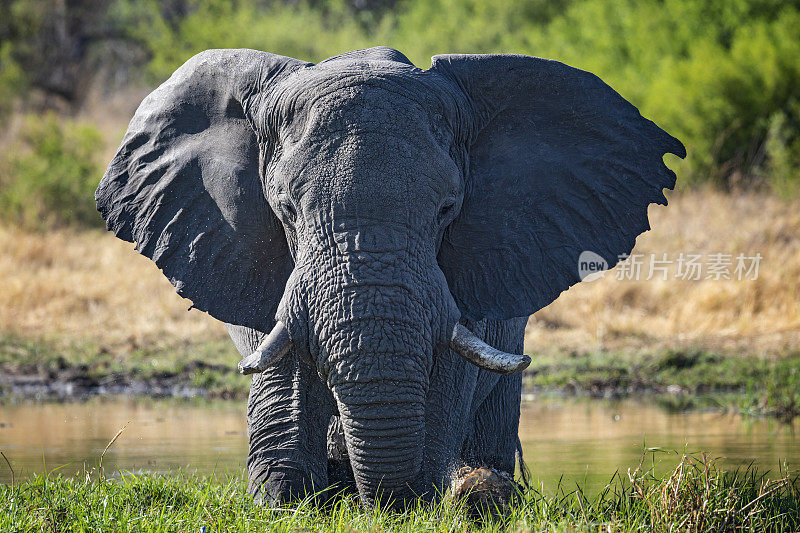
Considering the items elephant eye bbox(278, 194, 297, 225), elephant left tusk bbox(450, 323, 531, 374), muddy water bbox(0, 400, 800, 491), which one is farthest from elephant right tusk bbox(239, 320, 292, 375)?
muddy water bbox(0, 400, 800, 491)

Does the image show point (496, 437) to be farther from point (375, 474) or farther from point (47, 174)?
point (47, 174)

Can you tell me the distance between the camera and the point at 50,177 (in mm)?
16141

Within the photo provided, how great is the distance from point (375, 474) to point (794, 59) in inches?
602

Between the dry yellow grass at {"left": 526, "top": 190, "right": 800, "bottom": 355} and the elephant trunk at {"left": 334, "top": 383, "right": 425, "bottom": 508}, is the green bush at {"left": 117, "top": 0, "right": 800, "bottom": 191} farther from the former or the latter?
the elephant trunk at {"left": 334, "top": 383, "right": 425, "bottom": 508}

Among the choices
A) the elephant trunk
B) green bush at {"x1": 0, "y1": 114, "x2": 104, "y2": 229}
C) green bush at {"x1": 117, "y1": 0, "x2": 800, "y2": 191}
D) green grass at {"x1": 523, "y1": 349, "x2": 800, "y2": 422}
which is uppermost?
green bush at {"x1": 117, "y1": 0, "x2": 800, "y2": 191}

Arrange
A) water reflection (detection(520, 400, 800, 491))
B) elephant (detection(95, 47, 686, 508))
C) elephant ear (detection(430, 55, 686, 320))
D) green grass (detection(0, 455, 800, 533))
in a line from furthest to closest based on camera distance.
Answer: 1. water reflection (detection(520, 400, 800, 491))
2. elephant ear (detection(430, 55, 686, 320))
3. green grass (detection(0, 455, 800, 533))
4. elephant (detection(95, 47, 686, 508))

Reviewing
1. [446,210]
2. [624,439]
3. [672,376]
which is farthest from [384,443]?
[672,376]

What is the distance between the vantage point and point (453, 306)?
4422 mm

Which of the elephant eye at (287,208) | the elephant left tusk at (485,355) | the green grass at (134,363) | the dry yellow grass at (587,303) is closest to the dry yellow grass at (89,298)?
the dry yellow grass at (587,303)

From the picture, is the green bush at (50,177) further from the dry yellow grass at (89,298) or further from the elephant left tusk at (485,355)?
the elephant left tusk at (485,355)

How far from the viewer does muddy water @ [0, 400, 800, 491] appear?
6.74 metres

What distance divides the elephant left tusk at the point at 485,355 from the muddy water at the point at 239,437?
1804 mm

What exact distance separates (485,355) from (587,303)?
8.46 meters

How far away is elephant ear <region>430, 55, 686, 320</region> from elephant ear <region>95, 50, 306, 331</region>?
725 millimetres
